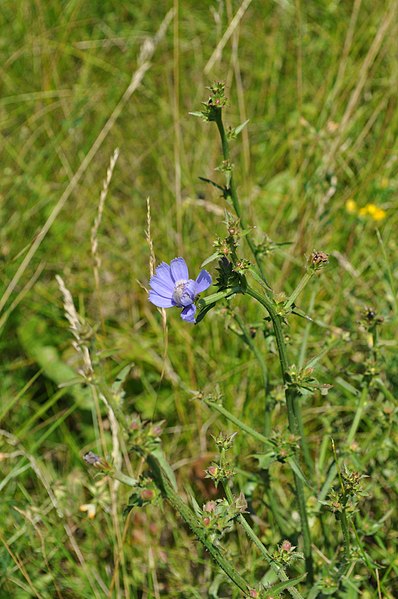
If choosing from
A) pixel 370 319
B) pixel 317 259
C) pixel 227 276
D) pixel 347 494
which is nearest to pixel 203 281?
pixel 227 276

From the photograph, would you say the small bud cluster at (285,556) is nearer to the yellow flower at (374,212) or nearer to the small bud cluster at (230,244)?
the small bud cluster at (230,244)

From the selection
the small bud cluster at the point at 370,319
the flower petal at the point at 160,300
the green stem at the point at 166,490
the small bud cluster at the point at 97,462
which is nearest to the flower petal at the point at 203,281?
the flower petal at the point at 160,300

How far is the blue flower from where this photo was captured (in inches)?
53.2

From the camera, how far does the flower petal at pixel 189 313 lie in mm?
1344

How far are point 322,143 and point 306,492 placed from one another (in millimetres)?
1601

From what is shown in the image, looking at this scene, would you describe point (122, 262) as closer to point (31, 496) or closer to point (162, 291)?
point (31, 496)

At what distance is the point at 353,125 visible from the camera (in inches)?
125

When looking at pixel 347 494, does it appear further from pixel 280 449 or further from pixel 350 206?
pixel 350 206

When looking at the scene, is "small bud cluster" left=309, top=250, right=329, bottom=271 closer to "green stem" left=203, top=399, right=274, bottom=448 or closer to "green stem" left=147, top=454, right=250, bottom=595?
"green stem" left=203, top=399, right=274, bottom=448

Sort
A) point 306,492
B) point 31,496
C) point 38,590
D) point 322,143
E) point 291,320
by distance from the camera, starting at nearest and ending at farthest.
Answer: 1. point 306,492
2. point 38,590
3. point 31,496
4. point 291,320
5. point 322,143

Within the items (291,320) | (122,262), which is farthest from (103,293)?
(291,320)

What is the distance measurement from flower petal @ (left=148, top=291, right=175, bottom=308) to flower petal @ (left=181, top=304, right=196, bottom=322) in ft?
0.15

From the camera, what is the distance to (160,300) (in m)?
1.44

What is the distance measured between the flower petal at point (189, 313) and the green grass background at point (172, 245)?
40cm
